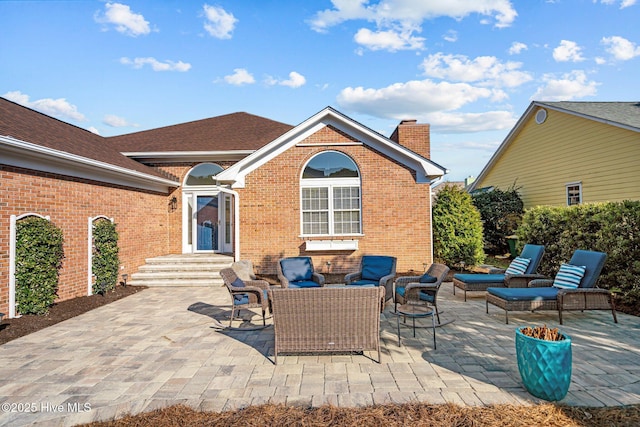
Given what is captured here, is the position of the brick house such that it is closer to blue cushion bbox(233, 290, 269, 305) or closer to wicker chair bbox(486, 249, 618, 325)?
blue cushion bbox(233, 290, 269, 305)

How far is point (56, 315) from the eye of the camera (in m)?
6.60

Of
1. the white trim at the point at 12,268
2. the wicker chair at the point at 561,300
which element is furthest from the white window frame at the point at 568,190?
the white trim at the point at 12,268

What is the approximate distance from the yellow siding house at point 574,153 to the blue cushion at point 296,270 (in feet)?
37.3

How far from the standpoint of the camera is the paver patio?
3291mm

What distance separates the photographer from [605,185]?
12.1 meters

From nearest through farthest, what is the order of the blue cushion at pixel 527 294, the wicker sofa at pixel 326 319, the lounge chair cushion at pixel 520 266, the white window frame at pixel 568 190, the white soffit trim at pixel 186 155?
the wicker sofa at pixel 326 319 → the blue cushion at pixel 527 294 → the lounge chair cushion at pixel 520 266 → the white soffit trim at pixel 186 155 → the white window frame at pixel 568 190

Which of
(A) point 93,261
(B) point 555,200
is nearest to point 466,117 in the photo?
(B) point 555,200

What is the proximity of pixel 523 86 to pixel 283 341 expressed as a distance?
41.5 ft

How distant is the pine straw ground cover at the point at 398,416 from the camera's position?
2.83m

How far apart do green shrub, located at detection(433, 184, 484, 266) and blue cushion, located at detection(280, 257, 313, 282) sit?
5.62 metres

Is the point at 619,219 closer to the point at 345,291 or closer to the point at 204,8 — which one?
the point at 345,291

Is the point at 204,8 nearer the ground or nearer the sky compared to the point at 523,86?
nearer the sky

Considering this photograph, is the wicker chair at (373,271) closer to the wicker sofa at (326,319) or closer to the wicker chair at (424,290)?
the wicker chair at (424,290)

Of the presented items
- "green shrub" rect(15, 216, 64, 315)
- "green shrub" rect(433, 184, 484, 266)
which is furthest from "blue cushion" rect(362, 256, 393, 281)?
"green shrub" rect(15, 216, 64, 315)
